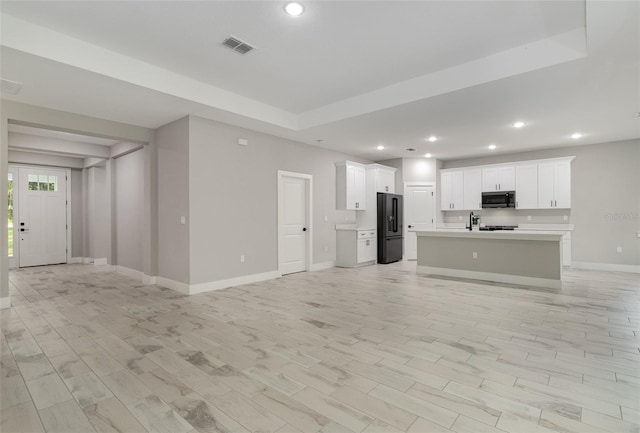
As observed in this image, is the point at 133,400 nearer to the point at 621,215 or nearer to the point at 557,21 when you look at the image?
the point at 557,21

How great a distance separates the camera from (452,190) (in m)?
8.80

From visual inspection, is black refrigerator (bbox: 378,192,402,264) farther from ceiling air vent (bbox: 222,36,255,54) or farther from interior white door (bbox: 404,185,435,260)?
ceiling air vent (bbox: 222,36,255,54)

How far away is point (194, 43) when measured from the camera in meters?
3.47

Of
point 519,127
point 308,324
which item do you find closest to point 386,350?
point 308,324

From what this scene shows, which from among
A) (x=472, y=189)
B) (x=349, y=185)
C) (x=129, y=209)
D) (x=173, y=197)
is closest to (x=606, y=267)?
(x=472, y=189)

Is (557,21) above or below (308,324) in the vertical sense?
above

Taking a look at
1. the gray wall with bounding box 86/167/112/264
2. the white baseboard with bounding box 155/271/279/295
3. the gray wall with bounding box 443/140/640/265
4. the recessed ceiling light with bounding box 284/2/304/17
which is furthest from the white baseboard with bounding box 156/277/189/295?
the gray wall with bounding box 443/140/640/265

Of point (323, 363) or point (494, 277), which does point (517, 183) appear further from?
point (323, 363)

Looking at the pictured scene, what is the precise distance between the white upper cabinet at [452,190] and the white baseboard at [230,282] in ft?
17.4

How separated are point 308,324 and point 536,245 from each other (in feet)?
14.0

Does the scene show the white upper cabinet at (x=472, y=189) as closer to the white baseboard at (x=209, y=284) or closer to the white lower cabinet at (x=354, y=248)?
the white lower cabinet at (x=354, y=248)

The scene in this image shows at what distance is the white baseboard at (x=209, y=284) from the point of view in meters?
4.98

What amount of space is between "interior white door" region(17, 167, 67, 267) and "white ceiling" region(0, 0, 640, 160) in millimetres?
4741

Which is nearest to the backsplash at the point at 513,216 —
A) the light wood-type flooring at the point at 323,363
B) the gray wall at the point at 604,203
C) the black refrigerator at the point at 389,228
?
the gray wall at the point at 604,203
